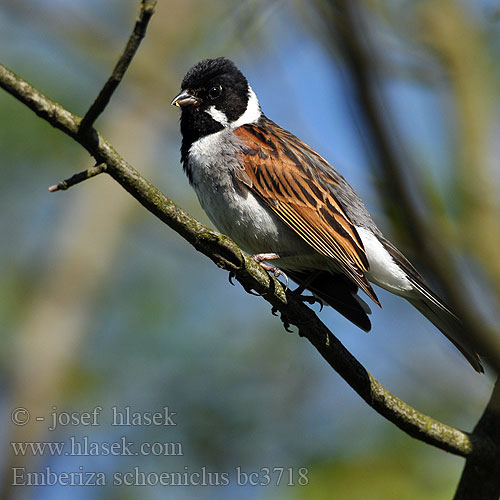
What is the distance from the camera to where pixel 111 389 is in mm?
8891

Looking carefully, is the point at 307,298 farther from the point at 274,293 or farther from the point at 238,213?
the point at 274,293

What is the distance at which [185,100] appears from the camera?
538 centimetres

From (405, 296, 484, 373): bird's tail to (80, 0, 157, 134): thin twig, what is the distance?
2479 mm

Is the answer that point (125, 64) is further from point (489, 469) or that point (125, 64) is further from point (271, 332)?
point (271, 332)

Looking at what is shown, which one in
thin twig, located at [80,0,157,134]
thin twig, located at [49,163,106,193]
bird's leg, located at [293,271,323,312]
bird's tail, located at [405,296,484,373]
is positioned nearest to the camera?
thin twig, located at [80,0,157,134]

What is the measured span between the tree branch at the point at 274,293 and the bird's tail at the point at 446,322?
593mm

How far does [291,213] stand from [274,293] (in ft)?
4.18

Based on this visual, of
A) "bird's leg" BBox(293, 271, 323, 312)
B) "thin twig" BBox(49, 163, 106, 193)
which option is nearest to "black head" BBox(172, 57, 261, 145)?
"bird's leg" BBox(293, 271, 323, 312)

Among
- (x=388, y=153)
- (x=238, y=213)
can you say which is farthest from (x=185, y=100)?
(x=388, y=153)

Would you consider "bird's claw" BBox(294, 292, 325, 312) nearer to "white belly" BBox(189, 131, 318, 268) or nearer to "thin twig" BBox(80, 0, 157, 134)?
"white belly" BBox(189, 131, 318, 268)

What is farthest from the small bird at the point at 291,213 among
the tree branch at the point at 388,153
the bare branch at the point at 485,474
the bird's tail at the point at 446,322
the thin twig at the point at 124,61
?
the thin twig at the point at 124,61

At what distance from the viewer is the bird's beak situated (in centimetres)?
534

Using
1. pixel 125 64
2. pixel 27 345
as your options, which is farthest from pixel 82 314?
pixel 125 64

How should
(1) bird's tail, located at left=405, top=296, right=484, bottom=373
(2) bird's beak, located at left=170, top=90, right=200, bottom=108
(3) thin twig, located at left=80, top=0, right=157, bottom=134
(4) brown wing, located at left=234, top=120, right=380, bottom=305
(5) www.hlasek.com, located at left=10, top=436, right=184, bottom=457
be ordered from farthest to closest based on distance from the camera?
(5) www.hlasek.com, located at left=10, top=436, right=184, bottom=457 < (2) bird's beak, located at left=170, top=90, right=200, bottom=108 < (4) brown wing, located at left=234, top=120, right=380, bottom=305 < (1) bird's tail, located at left=405, top=296, right=484, bottom=373 < (3) thin twig, located at left=80, top=0, right=157, bottom=134
